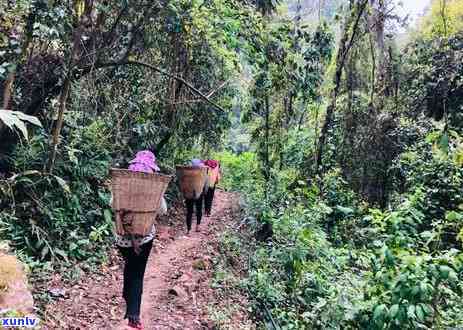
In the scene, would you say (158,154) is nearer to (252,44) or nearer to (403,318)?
(252,44)

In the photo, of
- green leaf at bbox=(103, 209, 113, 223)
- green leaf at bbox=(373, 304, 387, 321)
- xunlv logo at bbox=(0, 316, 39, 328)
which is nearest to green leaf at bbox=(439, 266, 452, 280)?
green leaf at bbox=(373, 304, 387, 321)

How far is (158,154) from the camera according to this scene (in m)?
13.8

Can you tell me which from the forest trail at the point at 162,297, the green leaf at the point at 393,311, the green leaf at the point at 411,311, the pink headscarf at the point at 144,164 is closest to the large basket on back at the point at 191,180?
the forest trail at the point at 162,297

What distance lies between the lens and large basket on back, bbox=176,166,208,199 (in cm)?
977

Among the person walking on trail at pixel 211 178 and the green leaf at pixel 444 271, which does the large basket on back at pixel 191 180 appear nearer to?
the person walking on trail at pixel 211 178

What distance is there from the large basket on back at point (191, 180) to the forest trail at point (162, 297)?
1.09 meters

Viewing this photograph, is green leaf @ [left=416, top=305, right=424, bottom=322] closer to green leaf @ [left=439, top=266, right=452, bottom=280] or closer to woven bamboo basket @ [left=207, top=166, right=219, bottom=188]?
green leaf @ [left=439, top=266, right=452, bottom=280]

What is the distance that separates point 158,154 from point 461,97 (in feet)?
28.4

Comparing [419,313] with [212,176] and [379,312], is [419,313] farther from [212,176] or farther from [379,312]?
[212,176]

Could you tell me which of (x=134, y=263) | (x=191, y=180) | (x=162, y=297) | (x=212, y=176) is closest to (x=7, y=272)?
(x=134, y=263)

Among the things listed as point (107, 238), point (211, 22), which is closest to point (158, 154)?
point (107, 238)

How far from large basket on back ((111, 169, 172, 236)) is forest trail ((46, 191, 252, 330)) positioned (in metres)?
1.42

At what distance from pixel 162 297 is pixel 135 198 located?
261cm

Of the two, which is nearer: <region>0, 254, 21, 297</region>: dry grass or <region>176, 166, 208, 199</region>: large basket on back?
<region>0, 254, 21, 297</region>: dry grass
